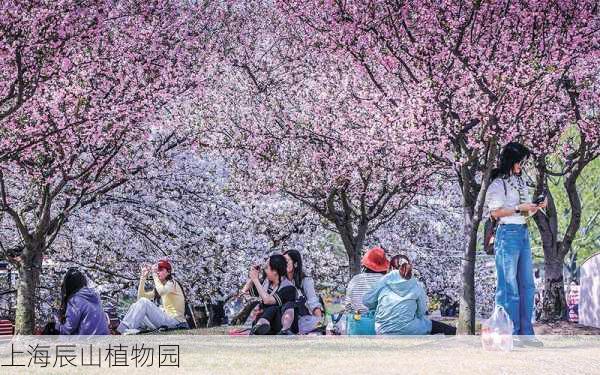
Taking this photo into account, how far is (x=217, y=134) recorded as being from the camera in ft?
75.4

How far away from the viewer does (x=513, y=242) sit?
33.0ft

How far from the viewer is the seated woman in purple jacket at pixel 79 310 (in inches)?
439

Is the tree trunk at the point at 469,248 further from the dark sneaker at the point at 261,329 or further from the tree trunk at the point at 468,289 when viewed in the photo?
the dark sneaker at the point at 261,329

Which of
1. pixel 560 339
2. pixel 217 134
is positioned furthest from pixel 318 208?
pixel 560 339

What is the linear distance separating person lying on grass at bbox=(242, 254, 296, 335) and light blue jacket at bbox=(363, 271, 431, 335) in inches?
44.7

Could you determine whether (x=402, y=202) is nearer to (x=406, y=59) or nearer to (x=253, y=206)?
(x=253, y=206)

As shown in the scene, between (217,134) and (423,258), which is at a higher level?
(217,134)

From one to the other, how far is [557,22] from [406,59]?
282cm

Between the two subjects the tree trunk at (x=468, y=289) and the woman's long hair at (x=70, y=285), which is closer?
the woman's long hair at (x=70, y=285)

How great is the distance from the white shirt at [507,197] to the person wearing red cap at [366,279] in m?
3.15

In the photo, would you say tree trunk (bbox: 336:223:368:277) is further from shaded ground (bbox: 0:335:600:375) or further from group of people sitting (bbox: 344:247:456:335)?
shaded ground (bbox: 0:335:600:375)

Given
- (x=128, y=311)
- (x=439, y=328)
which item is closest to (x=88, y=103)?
(x=128, y=311)

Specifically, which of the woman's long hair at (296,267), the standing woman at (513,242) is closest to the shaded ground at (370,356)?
the standing woman at (513,242)

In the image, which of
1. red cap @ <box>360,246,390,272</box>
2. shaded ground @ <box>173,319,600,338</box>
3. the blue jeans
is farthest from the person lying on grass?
the blue jeans
